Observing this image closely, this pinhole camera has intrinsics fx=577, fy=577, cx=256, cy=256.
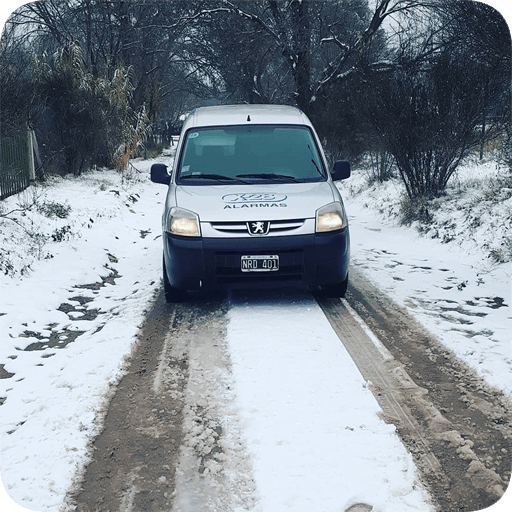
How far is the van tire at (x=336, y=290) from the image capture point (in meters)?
6.44

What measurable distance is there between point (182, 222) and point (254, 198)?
0.80 metres

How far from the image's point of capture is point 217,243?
5836mm

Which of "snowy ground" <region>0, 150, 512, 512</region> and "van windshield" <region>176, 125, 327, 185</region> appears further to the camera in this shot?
"van windshield" <region>176, 125, 327, 185</region>

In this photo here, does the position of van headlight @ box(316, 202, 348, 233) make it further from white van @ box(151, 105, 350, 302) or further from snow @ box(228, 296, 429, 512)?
snow @ box(228, 296, 429, 512)

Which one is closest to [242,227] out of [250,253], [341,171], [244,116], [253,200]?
[250,253]

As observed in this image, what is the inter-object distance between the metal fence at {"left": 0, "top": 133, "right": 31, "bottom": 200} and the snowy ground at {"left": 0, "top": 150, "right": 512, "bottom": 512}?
741 millimetres

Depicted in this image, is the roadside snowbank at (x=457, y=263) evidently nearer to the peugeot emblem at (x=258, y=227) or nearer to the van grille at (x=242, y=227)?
the van grille at (x=242, y=227)

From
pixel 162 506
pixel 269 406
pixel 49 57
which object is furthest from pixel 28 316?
pixel 49 57

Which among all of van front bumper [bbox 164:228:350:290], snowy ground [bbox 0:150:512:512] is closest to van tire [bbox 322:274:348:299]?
snowy ground [bbox 0:150:512:512]

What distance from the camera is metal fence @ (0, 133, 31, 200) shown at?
12.2 meters

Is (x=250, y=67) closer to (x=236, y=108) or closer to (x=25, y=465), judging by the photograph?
(x=236, y=108)

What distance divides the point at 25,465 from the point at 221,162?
14.2 feet

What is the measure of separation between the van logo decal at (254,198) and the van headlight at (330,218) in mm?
435

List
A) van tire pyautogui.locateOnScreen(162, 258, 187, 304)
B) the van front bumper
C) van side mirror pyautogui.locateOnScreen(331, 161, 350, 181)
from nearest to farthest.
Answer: the van front bumper → van tire pyautogui.locateOnScreen(162, 258, 187, 304) → van side mirror pyautogui.locateOnScreen(331, 161, 350, 181)
